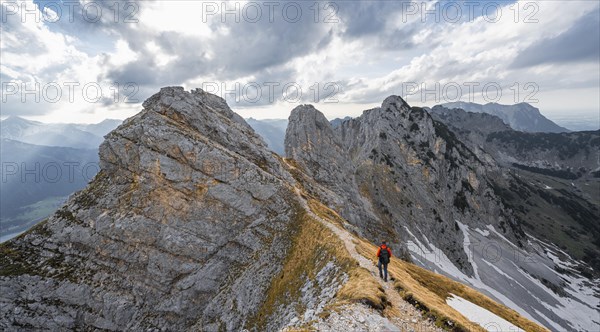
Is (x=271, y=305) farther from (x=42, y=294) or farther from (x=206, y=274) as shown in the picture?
(x=42, y=294)

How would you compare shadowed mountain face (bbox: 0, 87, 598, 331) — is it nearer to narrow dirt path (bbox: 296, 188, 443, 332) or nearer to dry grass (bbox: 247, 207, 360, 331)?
dry grass (bbox: 247, 207, 360, 331)

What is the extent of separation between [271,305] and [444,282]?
26697mm

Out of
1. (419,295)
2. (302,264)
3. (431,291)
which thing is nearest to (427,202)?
(431,291)

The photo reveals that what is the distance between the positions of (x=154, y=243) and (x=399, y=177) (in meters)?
106

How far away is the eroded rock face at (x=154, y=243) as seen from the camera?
135ft

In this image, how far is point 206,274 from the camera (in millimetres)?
43750

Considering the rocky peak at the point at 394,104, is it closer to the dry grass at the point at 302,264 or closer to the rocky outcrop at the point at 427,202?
the rocky outcrop at the point at 427,202

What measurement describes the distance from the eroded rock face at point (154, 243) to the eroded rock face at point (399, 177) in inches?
901

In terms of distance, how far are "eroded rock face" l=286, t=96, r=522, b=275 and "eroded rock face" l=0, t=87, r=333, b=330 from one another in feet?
75.1

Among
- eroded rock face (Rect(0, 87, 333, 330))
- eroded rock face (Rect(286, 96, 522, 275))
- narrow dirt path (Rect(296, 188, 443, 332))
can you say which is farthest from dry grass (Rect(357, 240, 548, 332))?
eroded rock face (Rect(286, 96, 522, 275))

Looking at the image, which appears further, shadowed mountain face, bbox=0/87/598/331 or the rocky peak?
the rocky peak

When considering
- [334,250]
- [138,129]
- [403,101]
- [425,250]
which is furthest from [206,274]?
[403,101]

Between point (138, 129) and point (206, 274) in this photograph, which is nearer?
point (206, 274)

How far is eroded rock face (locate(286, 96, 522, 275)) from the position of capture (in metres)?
90.7
